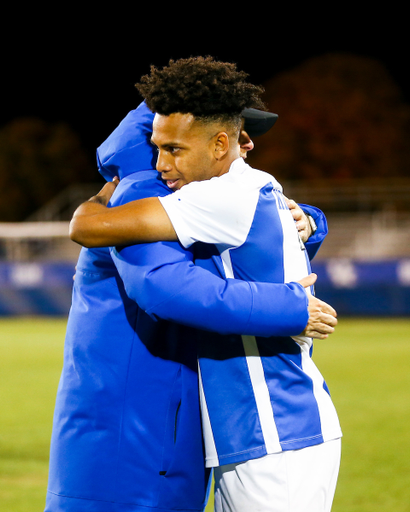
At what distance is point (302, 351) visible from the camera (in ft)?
6.42

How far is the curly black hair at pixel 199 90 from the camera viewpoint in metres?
1.93

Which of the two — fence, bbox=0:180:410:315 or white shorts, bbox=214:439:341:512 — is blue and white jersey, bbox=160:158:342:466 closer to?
white shorts, bbox=214:439:341:512

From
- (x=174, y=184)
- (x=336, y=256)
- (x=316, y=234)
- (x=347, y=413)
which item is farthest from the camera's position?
(x=336, y=256)

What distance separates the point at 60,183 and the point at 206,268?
27.8 m

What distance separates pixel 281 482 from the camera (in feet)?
6.00

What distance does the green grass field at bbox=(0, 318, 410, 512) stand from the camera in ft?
14.1

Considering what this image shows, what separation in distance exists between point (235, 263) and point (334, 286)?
1375cm

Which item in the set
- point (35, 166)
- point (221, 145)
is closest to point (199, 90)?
point (221, 145)

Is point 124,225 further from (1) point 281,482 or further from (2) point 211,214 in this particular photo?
(1) point 281,482

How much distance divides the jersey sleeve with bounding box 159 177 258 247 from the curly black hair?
0.26m

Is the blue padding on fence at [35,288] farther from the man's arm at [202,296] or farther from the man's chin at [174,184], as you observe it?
the man's arm at [202,296]

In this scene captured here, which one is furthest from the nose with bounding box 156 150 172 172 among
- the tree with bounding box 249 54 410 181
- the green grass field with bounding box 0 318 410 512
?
the tree with bounding box 249 54 410 181

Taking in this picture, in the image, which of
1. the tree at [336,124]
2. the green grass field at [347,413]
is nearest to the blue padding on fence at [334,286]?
the green grass field at [347,413]

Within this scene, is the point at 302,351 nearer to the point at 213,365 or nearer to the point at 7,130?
the point at 213,365
